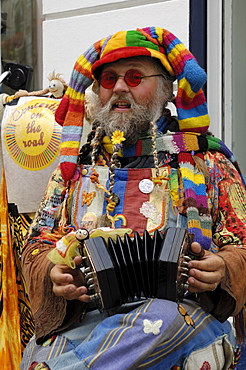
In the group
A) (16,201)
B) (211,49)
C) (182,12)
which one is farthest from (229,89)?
(16,201)

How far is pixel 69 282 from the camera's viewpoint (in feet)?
8.64

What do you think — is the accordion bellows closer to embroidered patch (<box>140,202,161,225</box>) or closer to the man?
the man

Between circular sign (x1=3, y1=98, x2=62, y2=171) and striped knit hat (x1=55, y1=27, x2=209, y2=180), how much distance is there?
374 millimetres

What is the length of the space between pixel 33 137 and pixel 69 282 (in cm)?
110

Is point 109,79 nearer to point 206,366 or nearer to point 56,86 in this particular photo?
point 56,86

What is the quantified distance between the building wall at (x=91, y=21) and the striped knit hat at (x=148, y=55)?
4.83 feet

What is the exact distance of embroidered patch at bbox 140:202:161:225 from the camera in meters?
2.87

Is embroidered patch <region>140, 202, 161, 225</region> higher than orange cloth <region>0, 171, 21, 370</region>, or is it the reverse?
embroidered patch <region>140, 202, 161, 225</region>

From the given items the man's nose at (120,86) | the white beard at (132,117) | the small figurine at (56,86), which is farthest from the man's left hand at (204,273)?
the small figurine at (56,86)

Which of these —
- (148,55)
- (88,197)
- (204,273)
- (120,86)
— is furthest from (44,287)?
(148,55)

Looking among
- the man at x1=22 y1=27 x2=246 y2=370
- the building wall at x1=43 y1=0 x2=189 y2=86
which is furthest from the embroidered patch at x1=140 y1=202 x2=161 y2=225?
the building wall at x1=43 y1=0 x2=189 y2=86

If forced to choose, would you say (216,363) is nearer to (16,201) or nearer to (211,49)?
(16,201)

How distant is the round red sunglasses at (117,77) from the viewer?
301cm

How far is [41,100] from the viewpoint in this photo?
11.9 ft
